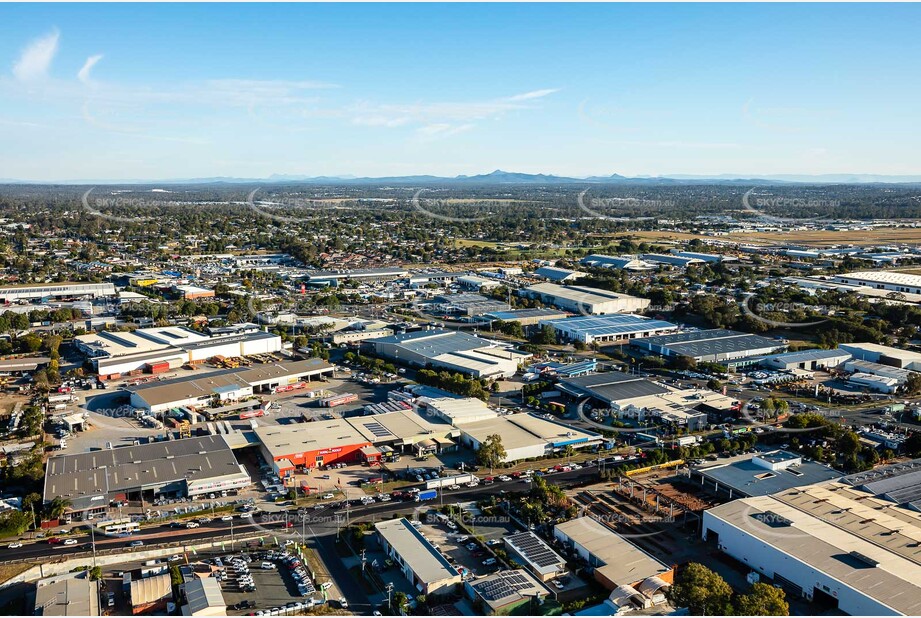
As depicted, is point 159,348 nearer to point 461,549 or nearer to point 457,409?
point 457,409

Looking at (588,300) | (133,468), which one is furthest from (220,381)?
(588,300)

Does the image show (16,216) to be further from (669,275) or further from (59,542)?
(59,542)

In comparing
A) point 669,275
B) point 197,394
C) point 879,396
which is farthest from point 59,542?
point 669,275

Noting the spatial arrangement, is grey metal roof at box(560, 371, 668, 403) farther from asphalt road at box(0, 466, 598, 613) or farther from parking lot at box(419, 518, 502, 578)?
parking lot at box(419, 518, 502, 578)

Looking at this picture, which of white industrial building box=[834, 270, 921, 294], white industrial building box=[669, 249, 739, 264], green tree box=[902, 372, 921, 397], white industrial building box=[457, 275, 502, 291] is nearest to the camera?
green tree box=[902, 372, 921, 397]

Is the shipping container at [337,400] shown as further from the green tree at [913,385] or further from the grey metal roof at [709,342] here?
the green tree at [913,385]

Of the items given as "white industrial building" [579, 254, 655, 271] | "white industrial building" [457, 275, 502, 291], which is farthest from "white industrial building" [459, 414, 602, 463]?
"white industrial building" [579, 254, 655, 271]
